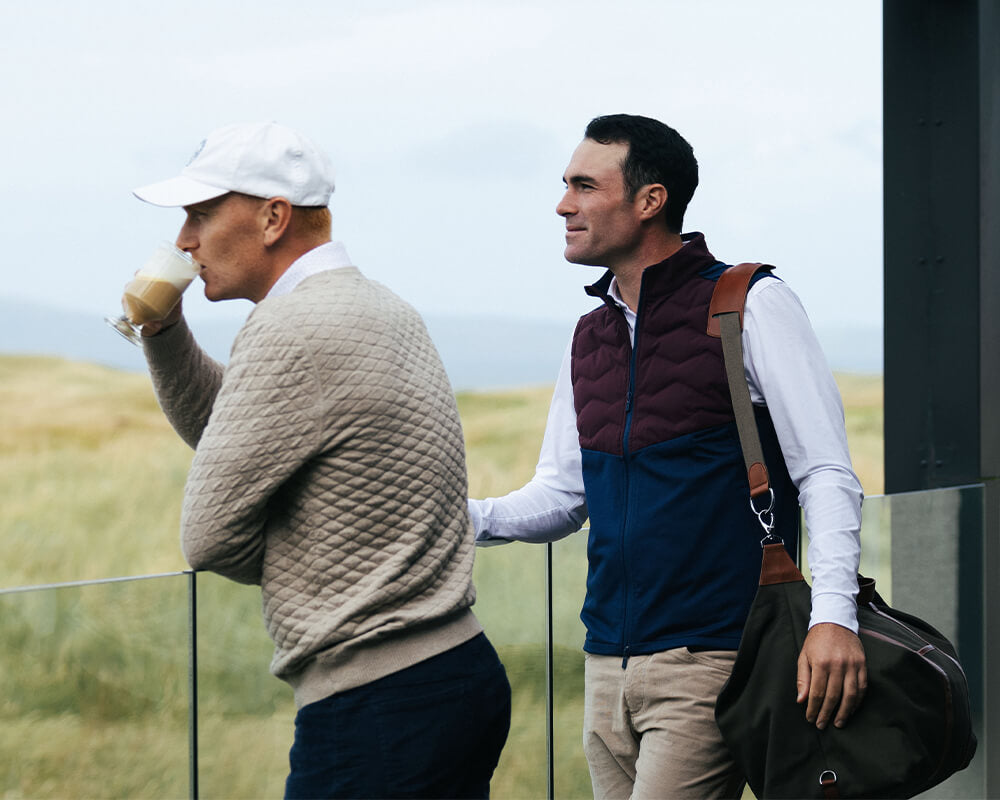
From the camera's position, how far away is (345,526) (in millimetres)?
1572

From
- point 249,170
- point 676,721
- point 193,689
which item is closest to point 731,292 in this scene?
point 676,721

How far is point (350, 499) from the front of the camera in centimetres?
157

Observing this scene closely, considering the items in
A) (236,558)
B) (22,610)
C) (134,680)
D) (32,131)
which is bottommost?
(134,680)

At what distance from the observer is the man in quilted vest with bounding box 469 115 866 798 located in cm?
200

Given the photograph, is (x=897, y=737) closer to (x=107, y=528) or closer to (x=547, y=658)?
(x=547, y=658)

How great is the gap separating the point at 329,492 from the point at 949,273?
3.06m

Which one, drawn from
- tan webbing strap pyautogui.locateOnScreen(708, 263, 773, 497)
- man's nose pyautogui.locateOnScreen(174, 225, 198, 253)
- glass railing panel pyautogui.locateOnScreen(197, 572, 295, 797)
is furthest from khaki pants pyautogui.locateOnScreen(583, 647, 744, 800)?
man's nose pyautogui.locateOnScreen(174, 225, 198, 253)

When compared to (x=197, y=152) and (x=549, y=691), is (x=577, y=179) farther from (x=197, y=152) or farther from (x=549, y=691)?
(x=549, y=691)

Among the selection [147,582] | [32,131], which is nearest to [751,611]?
[147,582]

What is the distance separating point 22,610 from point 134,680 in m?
0.27

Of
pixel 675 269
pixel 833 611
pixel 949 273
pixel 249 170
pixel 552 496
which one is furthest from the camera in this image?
pixel 949 273

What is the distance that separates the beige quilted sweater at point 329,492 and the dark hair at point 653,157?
0.75m

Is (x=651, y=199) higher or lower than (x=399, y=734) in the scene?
higher

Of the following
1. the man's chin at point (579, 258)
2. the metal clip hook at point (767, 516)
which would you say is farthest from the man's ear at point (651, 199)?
the metal clip hook at point (767, 516)
